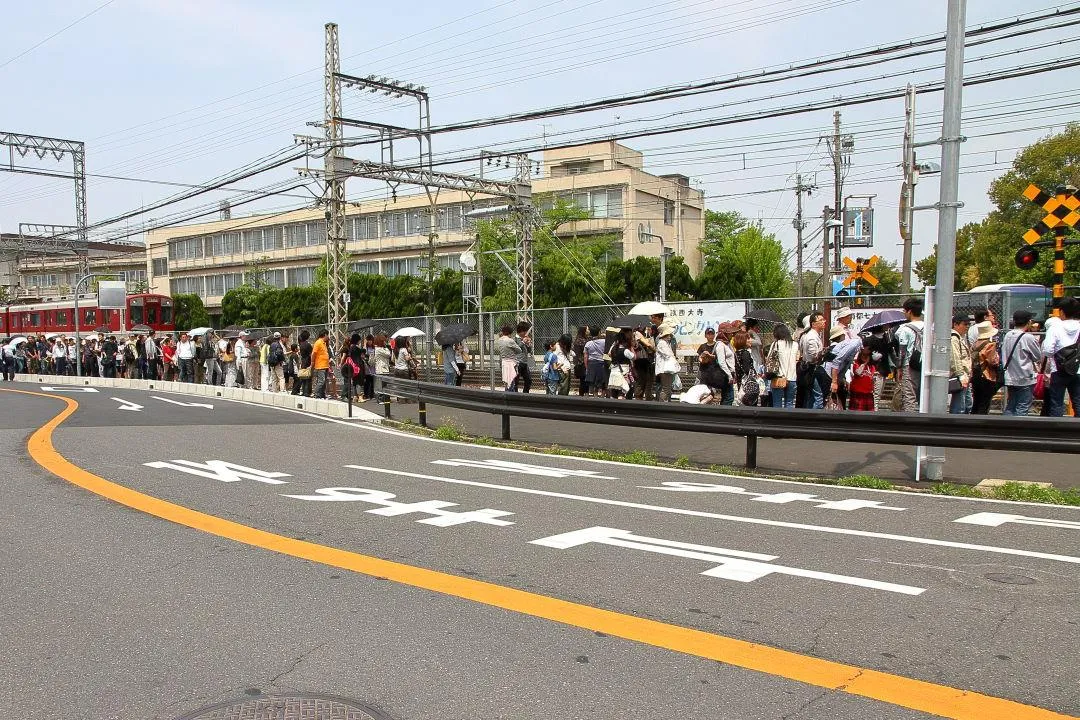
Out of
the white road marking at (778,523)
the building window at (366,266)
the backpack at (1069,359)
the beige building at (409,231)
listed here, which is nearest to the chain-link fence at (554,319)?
the backpack at (1069,359)

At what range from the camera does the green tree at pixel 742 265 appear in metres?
47.9

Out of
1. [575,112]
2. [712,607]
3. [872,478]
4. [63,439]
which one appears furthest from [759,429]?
[575,112]

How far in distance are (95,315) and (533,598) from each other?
46.5 meters

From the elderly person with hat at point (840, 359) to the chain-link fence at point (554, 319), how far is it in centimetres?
168

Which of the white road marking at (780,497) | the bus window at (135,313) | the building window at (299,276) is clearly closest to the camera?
the white road marking at (780,497)

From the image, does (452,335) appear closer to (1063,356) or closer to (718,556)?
(1063,356)

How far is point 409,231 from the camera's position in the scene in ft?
216

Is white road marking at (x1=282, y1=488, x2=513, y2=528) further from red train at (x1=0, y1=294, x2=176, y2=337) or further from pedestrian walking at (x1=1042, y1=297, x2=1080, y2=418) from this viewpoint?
red train at (x1=0, y1=294, x2=176, y2=337)

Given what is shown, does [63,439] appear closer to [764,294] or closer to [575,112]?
[575,112]

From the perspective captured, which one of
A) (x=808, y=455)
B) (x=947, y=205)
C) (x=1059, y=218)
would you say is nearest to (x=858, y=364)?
(x=808, y=455)

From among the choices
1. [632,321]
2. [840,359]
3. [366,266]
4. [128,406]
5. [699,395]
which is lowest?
[128,406]

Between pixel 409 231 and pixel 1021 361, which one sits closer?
pixel 1021 361

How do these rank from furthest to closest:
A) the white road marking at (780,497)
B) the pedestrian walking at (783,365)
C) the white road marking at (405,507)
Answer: the pedestrian walking at (783,365) → the white road marking at (780,497) → the white road marking at (405,507)

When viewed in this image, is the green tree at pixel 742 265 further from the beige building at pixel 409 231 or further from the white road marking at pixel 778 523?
the white road marking at pixel 778 523
